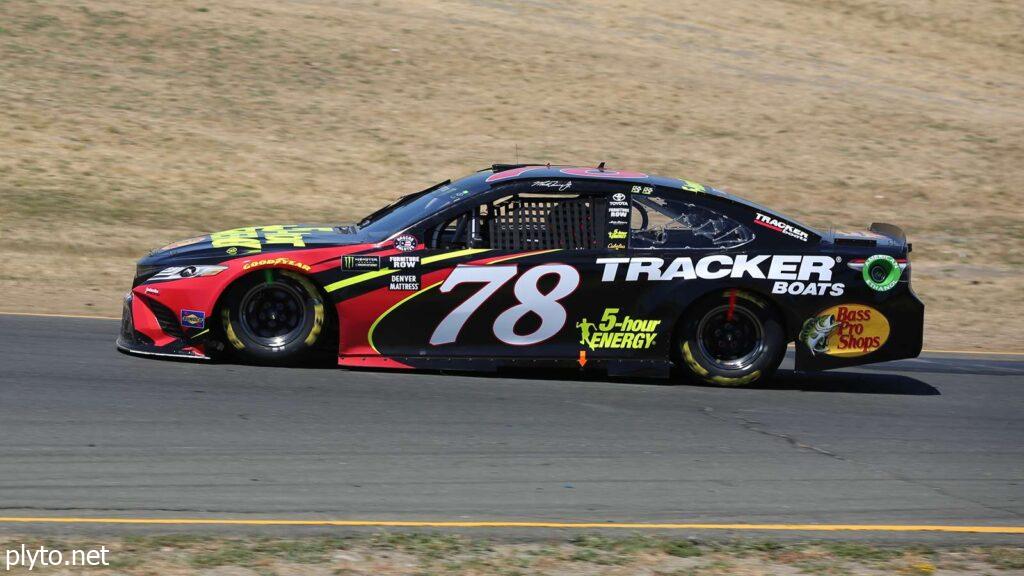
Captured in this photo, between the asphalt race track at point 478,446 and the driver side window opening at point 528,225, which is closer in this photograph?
the asphalt race track at point 478,446

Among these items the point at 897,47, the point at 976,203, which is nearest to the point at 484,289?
the point at 976,203

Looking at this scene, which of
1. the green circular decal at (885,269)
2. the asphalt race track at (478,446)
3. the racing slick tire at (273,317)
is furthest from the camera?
the green circular decal at (885,269)

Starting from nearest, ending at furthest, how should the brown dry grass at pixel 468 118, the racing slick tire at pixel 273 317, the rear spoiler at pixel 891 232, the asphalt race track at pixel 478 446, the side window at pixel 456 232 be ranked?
the asphalt race track at pixel 478 446
the racing slick tire at pixel 273 317
the side window at pixel 456 232
the rear spoiler at pixel 891 232
the brown dry grass at pixel 468 118

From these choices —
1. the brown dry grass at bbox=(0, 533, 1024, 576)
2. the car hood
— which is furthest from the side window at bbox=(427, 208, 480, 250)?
the brown dry grass at bbox=(0, 533, 1024, 576)

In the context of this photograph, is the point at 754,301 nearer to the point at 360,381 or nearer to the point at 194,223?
the point at 360,381

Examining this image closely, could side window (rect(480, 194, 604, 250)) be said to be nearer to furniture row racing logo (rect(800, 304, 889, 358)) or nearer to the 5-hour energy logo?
the 5-hour energy logo

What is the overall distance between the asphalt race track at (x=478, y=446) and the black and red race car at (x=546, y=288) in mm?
242

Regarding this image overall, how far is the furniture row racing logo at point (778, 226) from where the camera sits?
9422 mm

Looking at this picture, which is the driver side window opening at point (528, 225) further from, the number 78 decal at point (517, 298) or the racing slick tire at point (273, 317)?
the racing slick tire at point (273, 317)

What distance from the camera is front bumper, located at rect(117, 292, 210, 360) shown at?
355 inches

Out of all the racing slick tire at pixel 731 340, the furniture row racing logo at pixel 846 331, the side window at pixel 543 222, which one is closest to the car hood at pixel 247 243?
the side window at pixel 543 222

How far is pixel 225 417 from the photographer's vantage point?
786 cm

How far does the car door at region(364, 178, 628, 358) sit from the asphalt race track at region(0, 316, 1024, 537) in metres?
0.31

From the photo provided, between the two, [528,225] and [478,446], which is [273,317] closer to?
[528,225]
